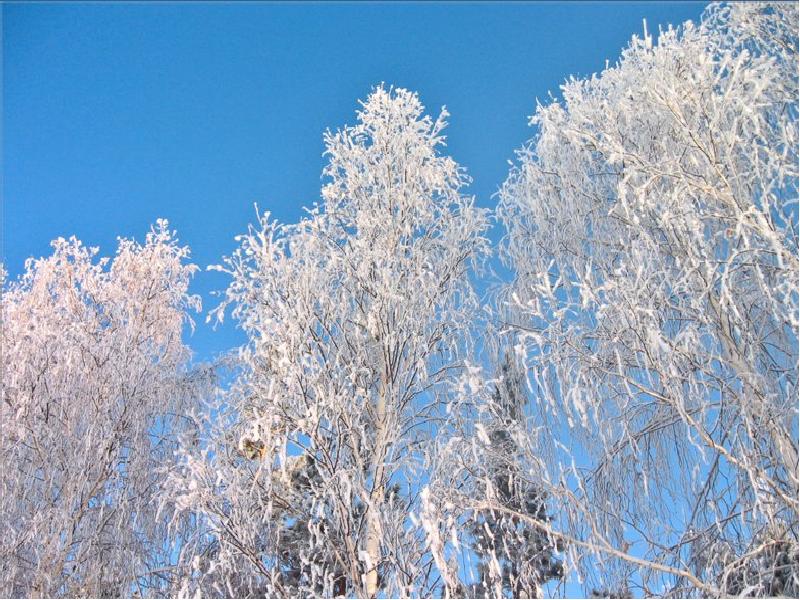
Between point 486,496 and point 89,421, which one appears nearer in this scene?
point 486,496

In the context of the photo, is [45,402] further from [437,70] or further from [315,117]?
[437,70]

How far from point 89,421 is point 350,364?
321cm

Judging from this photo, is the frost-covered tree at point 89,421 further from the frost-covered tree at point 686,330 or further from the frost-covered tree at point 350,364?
the frost-covered tree at point 686,330

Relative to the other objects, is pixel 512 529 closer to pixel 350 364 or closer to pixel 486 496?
pixel 486 496

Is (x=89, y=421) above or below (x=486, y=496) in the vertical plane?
above

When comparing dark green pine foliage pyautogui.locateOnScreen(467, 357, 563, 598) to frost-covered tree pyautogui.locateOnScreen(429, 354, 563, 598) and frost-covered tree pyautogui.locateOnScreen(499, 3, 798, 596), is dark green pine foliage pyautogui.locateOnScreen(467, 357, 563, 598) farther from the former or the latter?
frost-covered tree pyautogui.locateOnScreen(499, 3, 798, 596)

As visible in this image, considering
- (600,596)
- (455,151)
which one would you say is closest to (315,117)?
(455,151)

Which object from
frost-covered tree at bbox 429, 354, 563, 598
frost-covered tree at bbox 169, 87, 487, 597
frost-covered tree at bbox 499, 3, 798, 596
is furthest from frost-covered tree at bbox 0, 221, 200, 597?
frost-covered tree at bbox 499, 3, 798, 596

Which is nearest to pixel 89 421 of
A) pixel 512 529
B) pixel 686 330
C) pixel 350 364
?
pixel 350 364

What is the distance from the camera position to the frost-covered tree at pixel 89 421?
5.71 m

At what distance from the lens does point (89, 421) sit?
6.34 metres

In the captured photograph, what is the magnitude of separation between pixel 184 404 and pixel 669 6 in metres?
6.13

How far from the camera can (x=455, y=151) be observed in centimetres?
603

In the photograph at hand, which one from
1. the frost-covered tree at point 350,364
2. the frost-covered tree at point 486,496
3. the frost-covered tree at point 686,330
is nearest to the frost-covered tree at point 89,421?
the frost-covered tree at point 350,364
